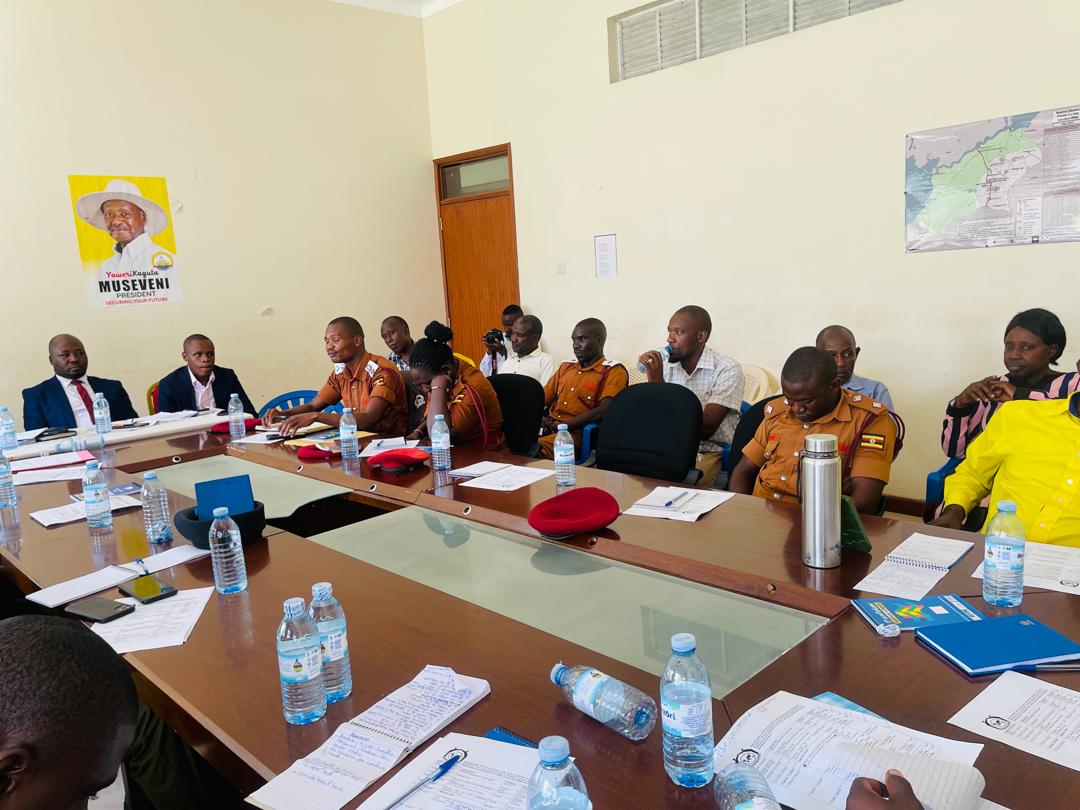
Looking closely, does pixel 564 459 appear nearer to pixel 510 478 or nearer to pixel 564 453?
pixel 564 453

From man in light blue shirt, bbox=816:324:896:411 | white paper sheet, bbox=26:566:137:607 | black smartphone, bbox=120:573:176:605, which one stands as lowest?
white paper sheet, bbox=26:566:137:607

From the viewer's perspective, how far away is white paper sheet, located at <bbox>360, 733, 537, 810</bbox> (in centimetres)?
104

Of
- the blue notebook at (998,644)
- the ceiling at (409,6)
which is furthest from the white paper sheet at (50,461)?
the ceiling at (409,6)

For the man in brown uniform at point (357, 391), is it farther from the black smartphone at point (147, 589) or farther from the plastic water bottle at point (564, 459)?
the black smartphone at point (147, 589)

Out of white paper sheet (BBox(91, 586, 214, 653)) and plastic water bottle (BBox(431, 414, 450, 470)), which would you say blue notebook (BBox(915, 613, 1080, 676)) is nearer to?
white paper sheet (BBox(91, 586, 214, 653))

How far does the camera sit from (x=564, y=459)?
2.60 metres

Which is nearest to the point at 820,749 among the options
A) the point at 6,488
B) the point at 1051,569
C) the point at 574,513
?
the point at 1051,569

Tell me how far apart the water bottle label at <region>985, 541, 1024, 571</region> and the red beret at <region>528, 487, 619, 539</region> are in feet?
3.04

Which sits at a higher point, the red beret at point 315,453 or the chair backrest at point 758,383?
the red beret at point 315,453

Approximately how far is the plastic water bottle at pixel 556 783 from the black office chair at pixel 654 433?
7.16 ft

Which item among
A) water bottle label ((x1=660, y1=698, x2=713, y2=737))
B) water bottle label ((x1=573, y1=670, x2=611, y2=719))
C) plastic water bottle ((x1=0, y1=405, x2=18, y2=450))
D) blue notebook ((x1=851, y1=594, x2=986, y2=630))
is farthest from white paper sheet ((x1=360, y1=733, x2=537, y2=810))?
plastic water bottle ((x1=0, y1=405, x2=18, y2=450))

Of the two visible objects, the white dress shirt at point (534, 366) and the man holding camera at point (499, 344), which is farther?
the man holding camera at point (499, 344)

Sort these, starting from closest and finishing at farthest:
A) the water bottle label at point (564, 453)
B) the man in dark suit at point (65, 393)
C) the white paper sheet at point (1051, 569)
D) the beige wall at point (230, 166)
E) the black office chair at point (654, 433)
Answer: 1. the white paper sheet at point (1051, 569)
2. the water bottle label at point (564, 453)
3. the black office chair at point (654, 433)
4. the man in dark suit at point (65, 393)
5. the beige wall at point (230, 166)

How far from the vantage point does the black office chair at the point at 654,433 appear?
3074 mm
